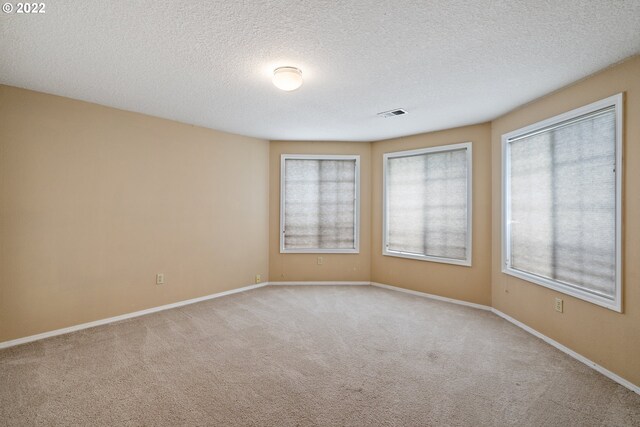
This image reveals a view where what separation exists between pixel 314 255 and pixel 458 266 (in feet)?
7.86

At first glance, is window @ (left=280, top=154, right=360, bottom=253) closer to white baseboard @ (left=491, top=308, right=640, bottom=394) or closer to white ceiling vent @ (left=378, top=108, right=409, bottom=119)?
white ceiling vent @ (left=378, top=108, right=409, bottom=119)

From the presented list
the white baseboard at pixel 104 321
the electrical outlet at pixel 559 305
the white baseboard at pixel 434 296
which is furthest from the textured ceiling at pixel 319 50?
the white baseboard at pixel 434 296

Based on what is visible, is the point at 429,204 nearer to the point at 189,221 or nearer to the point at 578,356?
the point at 578,356

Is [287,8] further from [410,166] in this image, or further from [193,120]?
[410,166]

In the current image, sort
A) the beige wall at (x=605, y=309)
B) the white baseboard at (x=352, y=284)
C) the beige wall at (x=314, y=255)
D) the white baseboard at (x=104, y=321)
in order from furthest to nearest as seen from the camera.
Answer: the beige wall at (x=314, y=255) < the white baseboard at (x=104, y=321) < the white baseboard at (x=352, y=284) < the beige wall at (x=605, y=309)

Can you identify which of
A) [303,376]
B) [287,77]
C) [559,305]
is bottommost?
[303,376]

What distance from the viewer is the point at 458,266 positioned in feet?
15.4

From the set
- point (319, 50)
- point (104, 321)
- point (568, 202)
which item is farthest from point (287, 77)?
point (104, 321)

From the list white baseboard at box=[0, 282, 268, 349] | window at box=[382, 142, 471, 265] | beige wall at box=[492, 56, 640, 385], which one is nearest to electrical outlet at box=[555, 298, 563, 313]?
beige wall at box=[492, 56, 640, 385]

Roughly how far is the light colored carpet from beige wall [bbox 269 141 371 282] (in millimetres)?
1745

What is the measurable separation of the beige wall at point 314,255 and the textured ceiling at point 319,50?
1.88 meters

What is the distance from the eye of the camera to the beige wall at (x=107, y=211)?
3.22m

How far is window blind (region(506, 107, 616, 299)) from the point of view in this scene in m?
2.76

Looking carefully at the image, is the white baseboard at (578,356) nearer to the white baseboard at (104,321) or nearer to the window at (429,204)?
the window at (429,204)
